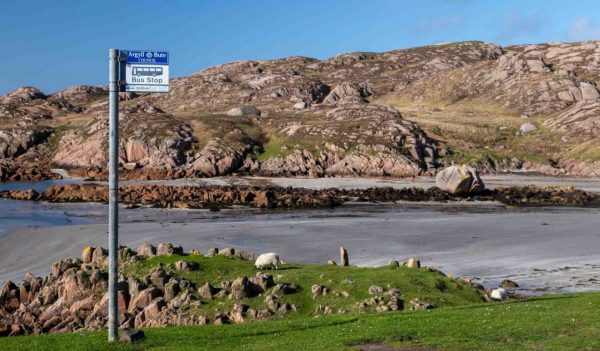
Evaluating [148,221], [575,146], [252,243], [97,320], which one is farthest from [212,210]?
[575,146]

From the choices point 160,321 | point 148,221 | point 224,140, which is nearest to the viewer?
point 160,321

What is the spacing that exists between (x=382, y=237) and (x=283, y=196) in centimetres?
2621

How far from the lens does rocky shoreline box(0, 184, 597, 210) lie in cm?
7306

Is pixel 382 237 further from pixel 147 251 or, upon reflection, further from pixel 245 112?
pixel 245 112

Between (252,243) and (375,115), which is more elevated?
(375,115)

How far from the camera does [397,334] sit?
19.4 metres

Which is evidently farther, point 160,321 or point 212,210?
point 212,210

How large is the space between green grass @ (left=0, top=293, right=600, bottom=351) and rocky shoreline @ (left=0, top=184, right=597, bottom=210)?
49.5 meters

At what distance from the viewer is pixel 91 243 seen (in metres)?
47.1

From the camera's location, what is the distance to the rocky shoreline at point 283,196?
73062mm

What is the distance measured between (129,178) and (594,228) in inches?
2496

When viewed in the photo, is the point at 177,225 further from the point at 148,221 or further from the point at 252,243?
the point at 252,243

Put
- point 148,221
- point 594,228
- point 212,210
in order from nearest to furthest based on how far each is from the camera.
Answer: point 594,228 → point 148,221 → point 212,210

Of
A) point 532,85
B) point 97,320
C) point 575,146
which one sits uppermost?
point 532,85
